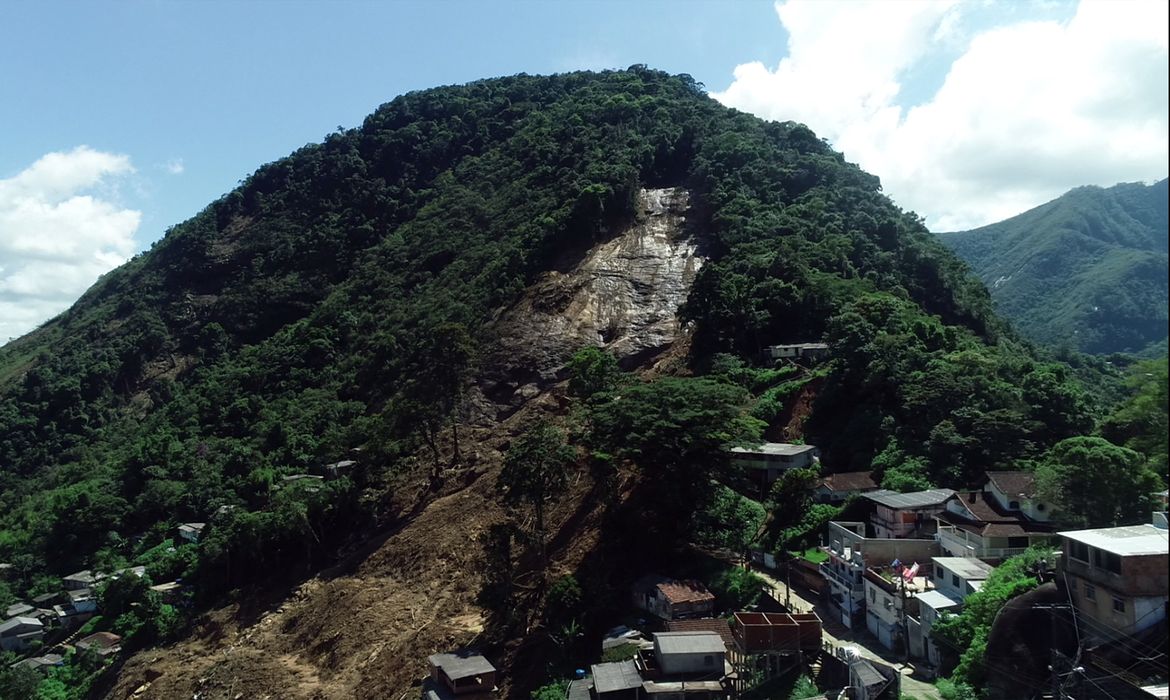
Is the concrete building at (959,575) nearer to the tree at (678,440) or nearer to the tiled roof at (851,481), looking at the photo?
the tiled roof at (851,481)

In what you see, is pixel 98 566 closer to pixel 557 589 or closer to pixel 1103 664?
pixel 557 589

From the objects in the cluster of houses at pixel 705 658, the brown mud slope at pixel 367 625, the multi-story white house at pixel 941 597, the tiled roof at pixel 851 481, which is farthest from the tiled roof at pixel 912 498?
the brown mud slope at pixel 367 625

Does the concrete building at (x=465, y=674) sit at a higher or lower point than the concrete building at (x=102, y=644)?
higher

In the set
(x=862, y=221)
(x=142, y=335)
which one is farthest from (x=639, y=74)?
(x=142, y=335)

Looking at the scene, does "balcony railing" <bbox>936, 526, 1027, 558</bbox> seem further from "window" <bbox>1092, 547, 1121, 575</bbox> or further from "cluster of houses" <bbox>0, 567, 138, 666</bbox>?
"cluster of houses" <bbox>0, 567, 138, 666</bbox>

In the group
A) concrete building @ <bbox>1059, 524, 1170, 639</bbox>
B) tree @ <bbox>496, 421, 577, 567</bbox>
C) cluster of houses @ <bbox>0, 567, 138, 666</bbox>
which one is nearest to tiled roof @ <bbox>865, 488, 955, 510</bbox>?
concrete building @ <bbox>1059, 524, 1170, 639</bbox>
